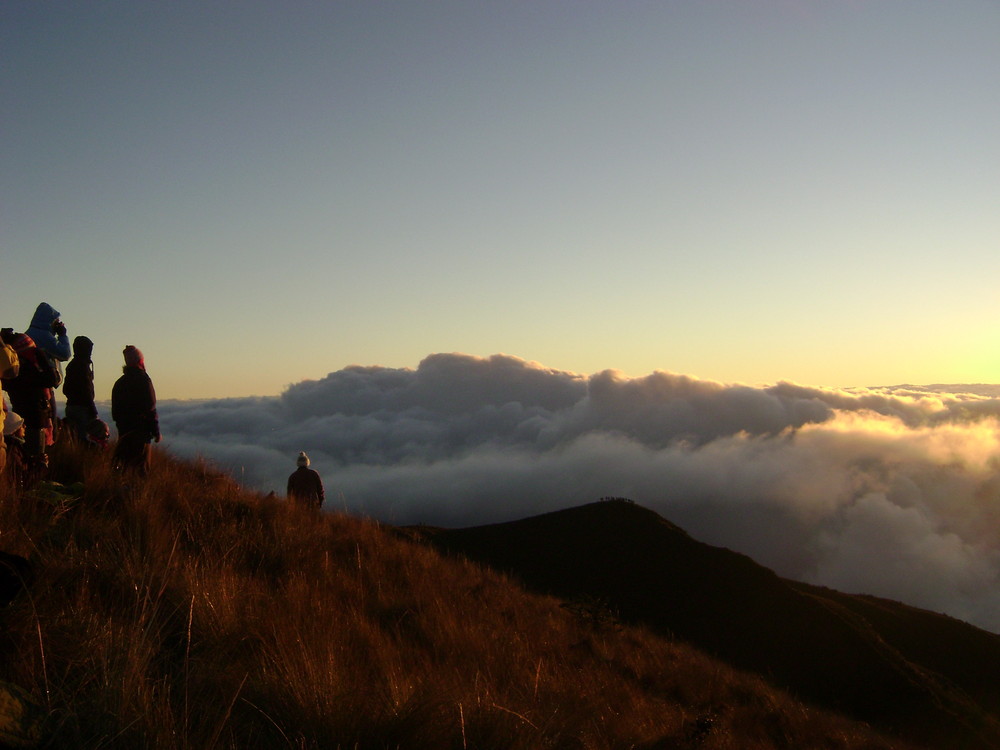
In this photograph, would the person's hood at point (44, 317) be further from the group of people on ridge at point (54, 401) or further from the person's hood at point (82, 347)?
the person's hood at point (82, 347)

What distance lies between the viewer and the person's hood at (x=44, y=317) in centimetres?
753

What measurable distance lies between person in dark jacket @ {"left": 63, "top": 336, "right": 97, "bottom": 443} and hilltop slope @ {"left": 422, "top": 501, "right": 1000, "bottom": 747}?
13.1 meters

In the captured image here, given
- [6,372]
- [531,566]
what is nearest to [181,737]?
[6,372]

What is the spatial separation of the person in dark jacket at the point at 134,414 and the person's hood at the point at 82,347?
0.88 metres

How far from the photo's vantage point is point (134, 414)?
27.1 feet

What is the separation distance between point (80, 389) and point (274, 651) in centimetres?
629

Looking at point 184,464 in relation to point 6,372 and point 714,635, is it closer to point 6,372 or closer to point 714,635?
point 6,372

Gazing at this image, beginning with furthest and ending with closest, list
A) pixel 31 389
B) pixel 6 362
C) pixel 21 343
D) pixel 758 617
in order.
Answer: pixel 758 617
pixel 31 389
pixel 21 343
pixel 6 362

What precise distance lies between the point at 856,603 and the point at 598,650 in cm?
4488

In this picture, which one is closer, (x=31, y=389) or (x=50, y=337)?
(x=31, y=389)

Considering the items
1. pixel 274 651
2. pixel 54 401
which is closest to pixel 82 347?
pixel 54 401

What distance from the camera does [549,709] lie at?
14.0 ft

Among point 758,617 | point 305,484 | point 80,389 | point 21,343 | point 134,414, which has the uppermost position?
point 21,343

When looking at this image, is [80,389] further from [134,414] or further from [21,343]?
[21,343]
